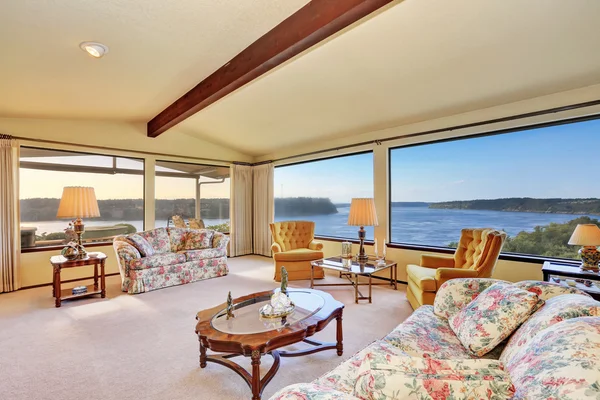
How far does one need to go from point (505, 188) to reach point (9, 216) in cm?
692

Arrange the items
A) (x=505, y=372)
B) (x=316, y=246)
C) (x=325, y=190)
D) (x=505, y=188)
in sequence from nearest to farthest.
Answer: (x=505, y=372), (x=505, y=188), (x=316, y=246), (x=325, y=190)

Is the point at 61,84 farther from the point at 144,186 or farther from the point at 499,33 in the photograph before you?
the point at 499,33

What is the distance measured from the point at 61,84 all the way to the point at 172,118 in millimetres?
1403

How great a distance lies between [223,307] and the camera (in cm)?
241

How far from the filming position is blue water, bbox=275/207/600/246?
12.2ft

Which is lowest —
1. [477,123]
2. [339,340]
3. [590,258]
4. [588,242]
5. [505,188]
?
[339,340]

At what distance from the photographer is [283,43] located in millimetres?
2451

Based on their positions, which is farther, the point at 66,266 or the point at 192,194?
the point at 192,194

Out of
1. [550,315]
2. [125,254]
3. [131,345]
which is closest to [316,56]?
[550,315]

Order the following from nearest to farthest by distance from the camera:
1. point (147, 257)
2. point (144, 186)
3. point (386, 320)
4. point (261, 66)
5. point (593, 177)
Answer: point (261, 66) < point (386, 320) < point (593, 177) < point (147, 257) < point (144, 186)

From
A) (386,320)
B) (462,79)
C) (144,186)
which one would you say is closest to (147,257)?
(144,186)

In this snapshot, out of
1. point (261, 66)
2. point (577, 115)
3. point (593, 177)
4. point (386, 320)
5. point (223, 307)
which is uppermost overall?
point (261, 66)

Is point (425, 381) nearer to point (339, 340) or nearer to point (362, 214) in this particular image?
point (339, 340)

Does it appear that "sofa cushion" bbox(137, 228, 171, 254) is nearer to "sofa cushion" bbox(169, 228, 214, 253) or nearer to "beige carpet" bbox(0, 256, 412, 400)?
"sofa cushion" bbox(169, 228, 214, 253)
